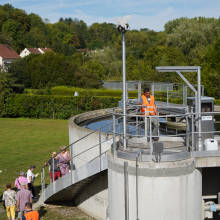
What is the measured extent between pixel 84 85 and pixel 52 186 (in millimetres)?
36263

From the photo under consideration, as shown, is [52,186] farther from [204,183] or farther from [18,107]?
[18,107]

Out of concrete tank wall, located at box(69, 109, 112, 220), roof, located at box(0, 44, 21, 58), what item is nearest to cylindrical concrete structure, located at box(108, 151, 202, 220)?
concrete tank wall, located at box(69, 109, 112, 220)

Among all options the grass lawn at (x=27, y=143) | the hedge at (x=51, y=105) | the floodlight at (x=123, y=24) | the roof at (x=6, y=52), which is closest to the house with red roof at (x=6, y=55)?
the roof at (x=6, y=52)

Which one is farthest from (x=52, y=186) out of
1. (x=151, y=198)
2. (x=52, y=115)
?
(x=52, y=115)

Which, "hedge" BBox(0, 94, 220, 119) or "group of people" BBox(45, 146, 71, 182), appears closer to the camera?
"group of people" BBox(45, 146, 71, 182)

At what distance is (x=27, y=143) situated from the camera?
81.5 ft

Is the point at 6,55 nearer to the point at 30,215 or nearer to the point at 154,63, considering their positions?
the point at 154,63

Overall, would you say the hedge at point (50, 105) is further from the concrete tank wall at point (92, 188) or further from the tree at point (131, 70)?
the tree at point (131, 70)

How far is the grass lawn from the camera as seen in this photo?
18253mm

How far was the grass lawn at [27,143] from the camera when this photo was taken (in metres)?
18.3

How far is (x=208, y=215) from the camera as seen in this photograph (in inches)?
396

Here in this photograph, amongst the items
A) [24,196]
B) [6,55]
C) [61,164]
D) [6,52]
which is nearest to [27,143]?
[61,164]

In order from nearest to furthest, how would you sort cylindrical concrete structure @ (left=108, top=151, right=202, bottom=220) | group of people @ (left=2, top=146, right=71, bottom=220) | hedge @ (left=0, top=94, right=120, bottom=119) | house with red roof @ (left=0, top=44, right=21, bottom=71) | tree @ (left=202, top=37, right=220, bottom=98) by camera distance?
cylindrical concrete structure @ (left=108, top=151, right=202, bottom=220) < group of people @ (left=2, top=146, right=71, bottom=220) < hedge @ (left=0, top=94, right=120, bottom=119) < tree @ (left=202, top=37, right=220, bottom=98) < house with red roof @ (left=0, top=44, right=21, bottom=71)

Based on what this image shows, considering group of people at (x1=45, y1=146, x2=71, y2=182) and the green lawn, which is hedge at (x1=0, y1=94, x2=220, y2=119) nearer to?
the green lawn
